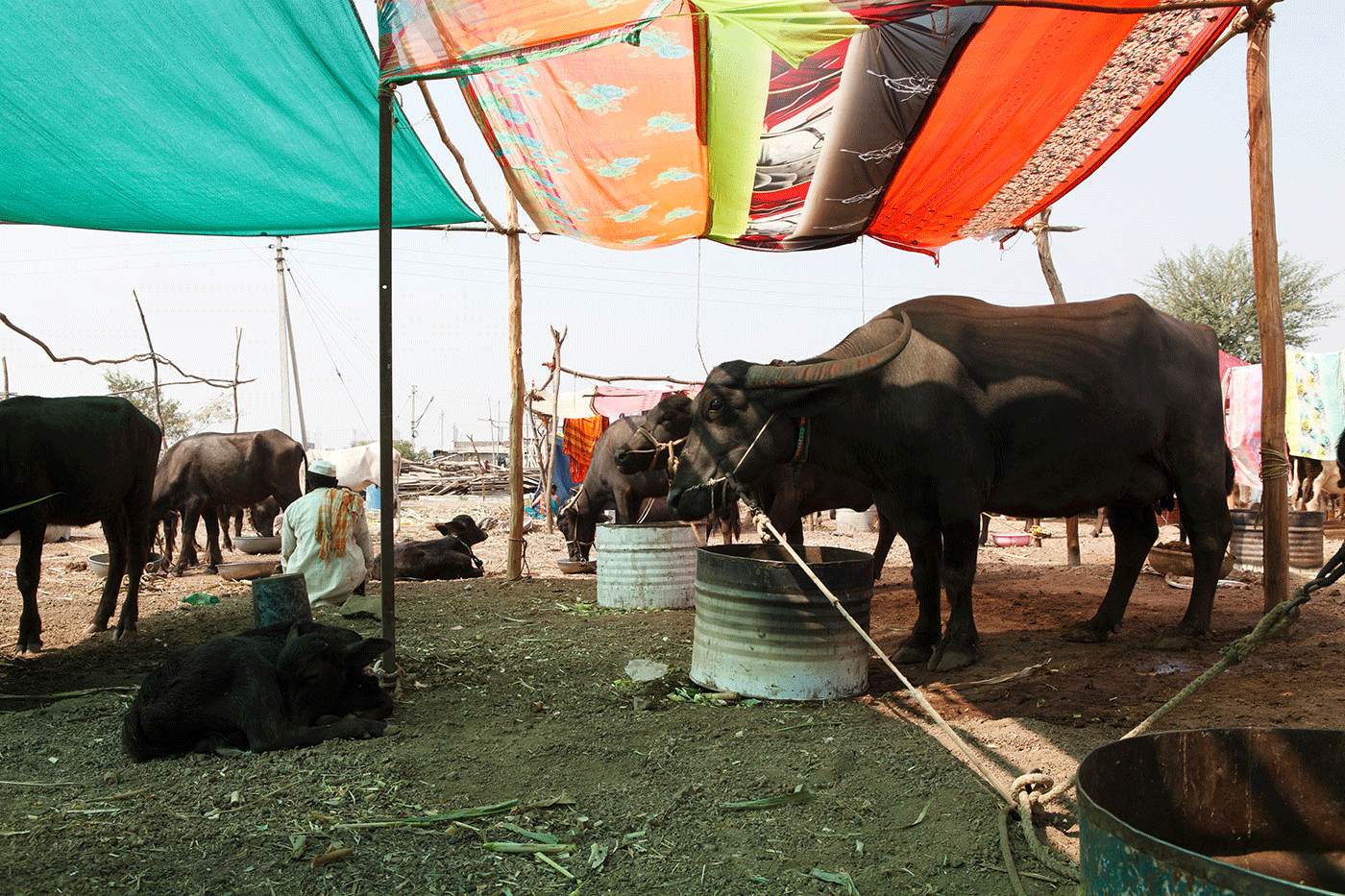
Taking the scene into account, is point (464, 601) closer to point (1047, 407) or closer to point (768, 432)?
point (768, 432)

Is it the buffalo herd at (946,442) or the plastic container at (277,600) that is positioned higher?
the buffalo herd at (946,442)

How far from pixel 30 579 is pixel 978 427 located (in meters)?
6.06

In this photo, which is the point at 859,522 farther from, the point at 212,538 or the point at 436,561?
the point at 212,538

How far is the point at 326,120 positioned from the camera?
5.40 meters

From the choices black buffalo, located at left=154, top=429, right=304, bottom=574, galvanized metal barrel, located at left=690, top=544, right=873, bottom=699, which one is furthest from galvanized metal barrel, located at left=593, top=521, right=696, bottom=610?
black buffalo, located at left=154, top=429, right=304, bottom=574

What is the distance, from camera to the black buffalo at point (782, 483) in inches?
291

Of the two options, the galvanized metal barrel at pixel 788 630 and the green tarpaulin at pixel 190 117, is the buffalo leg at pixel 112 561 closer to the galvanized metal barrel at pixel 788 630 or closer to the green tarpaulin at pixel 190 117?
the green tarpaulin at pixel 190 117

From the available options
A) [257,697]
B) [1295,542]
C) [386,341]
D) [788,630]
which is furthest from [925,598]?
[1295,542]

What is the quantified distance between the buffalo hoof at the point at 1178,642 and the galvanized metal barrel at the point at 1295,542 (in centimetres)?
412

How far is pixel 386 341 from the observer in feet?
14.1

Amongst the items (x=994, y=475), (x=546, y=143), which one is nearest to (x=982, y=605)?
(x=994, y=475)

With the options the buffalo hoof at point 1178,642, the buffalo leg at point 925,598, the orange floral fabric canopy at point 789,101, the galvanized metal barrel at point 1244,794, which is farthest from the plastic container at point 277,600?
the buffalo hoof at point 1178,642

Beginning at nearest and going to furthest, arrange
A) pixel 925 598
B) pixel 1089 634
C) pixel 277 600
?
1. pixel 277 600
2. pixel 925 598
3. pixel 1089 634

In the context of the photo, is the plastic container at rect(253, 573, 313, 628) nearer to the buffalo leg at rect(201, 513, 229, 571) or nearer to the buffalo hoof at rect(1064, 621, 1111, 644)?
the buffalo hoof at rect(1064, 621, 1111, 644)
